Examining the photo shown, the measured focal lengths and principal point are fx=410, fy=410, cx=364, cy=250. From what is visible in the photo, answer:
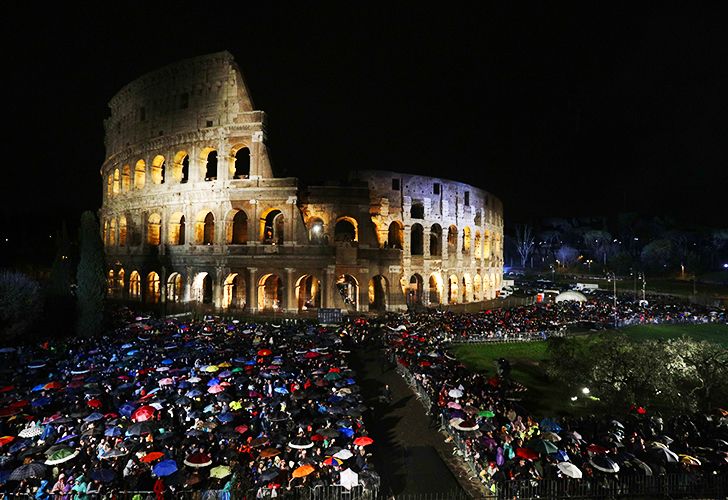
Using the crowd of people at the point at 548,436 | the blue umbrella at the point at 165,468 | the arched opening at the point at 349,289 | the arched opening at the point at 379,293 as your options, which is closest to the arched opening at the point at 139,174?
the arched opening at the point at 349,289

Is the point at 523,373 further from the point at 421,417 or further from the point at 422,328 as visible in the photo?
the point at 421,417

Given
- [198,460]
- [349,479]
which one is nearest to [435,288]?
[349,479]

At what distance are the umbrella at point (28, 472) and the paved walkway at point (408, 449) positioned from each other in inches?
311

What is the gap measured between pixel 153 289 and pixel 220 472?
119 feet

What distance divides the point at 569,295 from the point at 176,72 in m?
44.2

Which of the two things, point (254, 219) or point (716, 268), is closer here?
point (254, 219)

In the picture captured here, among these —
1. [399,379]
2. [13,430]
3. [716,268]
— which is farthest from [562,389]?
[716,268]

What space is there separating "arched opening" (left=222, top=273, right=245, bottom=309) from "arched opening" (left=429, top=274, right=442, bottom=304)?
19.8 metres

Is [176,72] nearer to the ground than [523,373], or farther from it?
farther from it

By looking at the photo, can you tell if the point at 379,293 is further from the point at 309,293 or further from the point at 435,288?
the point at 435,288

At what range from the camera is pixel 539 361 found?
79.0ft

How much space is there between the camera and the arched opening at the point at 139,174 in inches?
1638

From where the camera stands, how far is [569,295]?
42.5 m

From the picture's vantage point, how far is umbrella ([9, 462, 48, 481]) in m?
9.02
